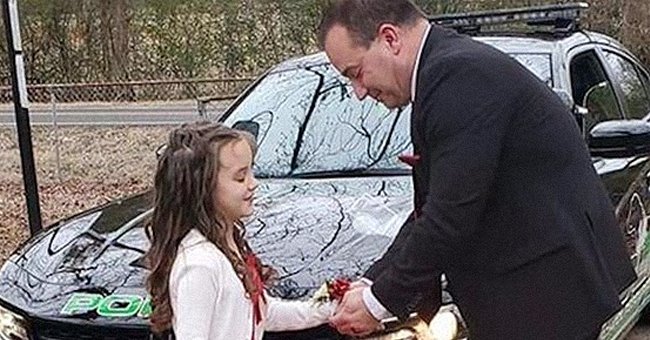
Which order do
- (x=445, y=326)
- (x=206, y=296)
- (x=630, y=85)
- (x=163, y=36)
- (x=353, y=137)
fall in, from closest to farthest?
1. (x=206, y=296)
2. (x=445, y=326)
3. (x=353, y=137)
4. (x=630, y=85)
5. (x=163, y=36)

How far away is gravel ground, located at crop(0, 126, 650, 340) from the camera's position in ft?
30.3

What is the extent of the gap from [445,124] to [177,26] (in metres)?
17.7

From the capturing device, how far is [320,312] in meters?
2.80

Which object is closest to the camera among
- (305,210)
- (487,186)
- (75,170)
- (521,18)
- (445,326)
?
(487,186)

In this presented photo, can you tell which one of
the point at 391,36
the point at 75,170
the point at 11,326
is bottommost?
the point at 75,170

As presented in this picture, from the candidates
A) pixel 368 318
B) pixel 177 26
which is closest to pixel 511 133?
pixel 368 318

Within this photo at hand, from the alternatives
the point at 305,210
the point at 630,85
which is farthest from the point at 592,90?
the point at 305,210

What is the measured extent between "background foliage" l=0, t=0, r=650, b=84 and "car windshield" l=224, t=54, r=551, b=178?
1379 cm

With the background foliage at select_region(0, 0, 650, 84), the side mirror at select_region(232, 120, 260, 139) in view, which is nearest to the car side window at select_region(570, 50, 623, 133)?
the side mirror at select_region(232, 120, 260, 139)

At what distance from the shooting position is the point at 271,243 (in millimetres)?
3281

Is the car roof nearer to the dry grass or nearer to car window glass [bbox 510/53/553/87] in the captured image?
car window glass [bbox 510/53/553/87]

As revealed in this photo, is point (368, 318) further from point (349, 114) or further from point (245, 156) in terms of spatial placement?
point (349, 114)

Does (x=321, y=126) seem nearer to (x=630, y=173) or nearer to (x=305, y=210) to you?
(x=305, y=210)

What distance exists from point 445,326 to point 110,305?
984 millimetres
